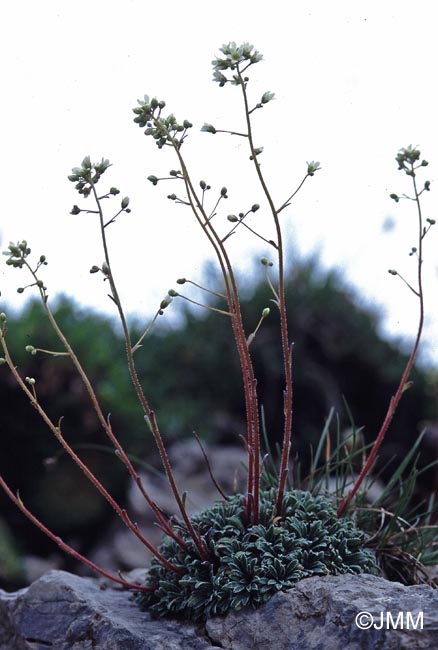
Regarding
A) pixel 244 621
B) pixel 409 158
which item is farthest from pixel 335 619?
pixel 409 158

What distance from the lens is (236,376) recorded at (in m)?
6.51

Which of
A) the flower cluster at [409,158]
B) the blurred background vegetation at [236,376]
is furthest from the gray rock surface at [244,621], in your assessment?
the blurred background vegetation at [236,376]

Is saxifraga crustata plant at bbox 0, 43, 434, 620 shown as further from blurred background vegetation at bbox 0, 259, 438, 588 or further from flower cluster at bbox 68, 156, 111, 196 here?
blurred background vegetation at bbox 0, 259, 438, 588

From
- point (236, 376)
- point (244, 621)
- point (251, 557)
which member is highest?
point (236, 376)

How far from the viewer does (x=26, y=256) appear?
221 centimetres

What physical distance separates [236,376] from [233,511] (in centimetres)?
402

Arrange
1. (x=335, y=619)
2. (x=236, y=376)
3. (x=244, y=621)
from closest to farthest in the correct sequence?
(x=335, y=619) → (x=244, y=621) → (x=236, y=376)

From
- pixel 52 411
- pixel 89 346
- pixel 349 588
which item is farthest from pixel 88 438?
pixel 349 588

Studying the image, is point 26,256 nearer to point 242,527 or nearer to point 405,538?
point 242,527

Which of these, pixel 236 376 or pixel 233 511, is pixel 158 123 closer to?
pixel 233 511

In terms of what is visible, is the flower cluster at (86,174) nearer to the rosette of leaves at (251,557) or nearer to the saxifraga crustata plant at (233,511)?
the saxifraga crustata plant at (233,511)

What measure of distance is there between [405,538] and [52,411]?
106 inches

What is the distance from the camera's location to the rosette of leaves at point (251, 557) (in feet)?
7.38

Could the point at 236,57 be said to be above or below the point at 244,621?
above
